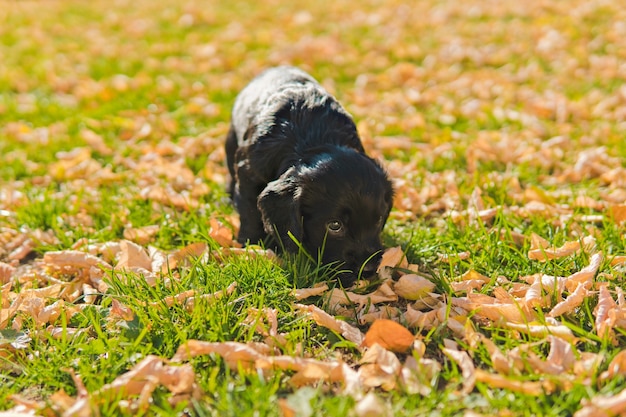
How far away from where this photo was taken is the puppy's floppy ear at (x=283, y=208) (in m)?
3.09

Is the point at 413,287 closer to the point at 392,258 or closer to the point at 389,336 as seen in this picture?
the point at 392,258

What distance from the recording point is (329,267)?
10.1 ft

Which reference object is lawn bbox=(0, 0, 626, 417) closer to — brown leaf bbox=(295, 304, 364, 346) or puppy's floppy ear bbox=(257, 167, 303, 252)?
brown leaf bbox=(295, 304, 364, 346)

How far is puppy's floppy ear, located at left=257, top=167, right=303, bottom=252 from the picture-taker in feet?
10.1

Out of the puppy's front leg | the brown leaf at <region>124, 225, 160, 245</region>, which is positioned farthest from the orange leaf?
the brown leaf at <region>124, 225, 160, 245</region>

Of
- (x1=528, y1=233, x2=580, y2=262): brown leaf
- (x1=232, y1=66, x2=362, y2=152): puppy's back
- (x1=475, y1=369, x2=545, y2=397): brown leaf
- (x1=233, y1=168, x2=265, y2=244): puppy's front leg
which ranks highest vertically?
(x1=232, y1=66, x2=362, y2=152): puppy's back

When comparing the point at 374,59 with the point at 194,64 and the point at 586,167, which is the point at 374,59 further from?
the point at 586,167

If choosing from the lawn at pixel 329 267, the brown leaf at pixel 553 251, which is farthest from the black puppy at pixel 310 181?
the brown leaf at pixel 553 251

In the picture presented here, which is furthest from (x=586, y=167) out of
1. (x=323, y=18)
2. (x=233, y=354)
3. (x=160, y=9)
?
(x=160, y=9)

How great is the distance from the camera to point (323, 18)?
948 cm

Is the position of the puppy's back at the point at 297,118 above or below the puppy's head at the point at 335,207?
above

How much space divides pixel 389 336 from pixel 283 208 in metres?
0.93

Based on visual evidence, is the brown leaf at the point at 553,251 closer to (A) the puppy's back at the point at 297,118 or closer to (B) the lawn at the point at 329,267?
(B) the lawn at the point at 329,267

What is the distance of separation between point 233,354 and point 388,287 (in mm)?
889
